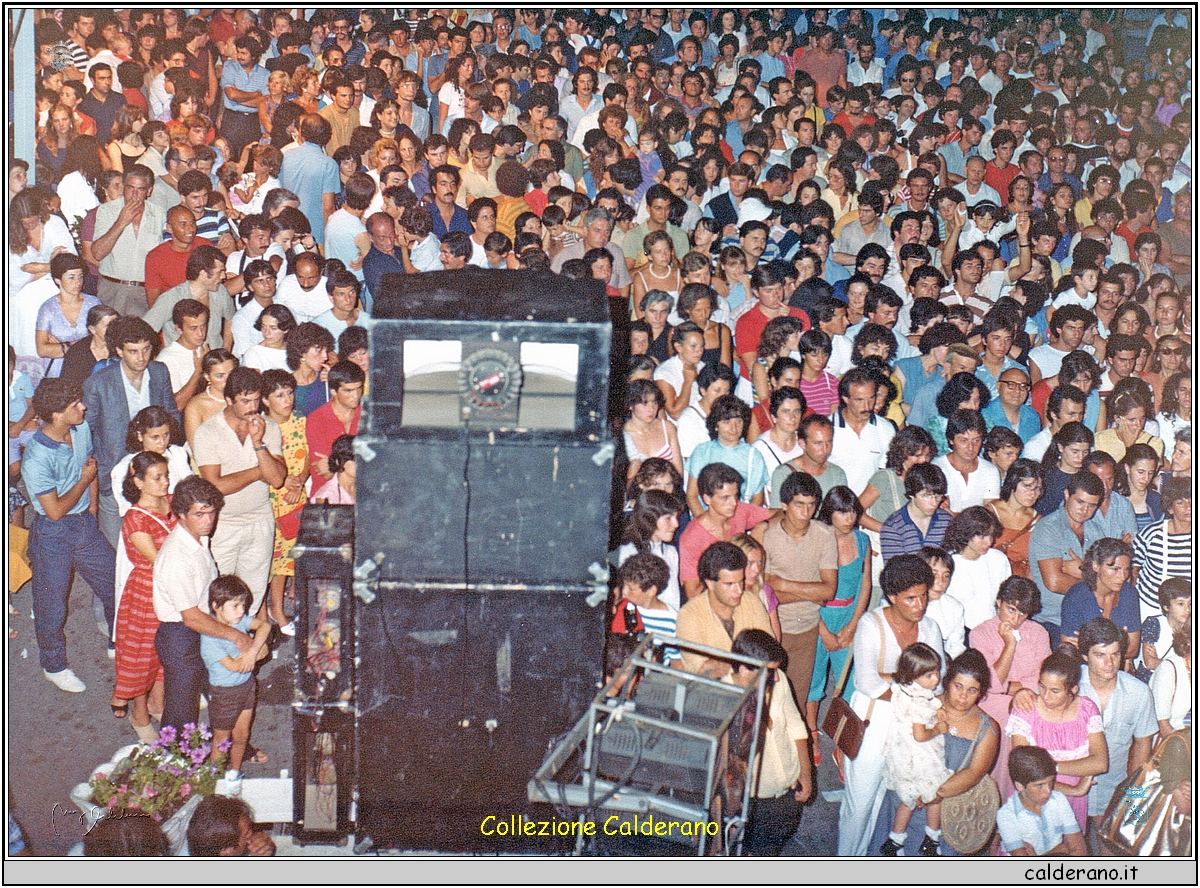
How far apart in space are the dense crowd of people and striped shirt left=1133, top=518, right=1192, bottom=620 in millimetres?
20

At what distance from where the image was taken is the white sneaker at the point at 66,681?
19.5ft

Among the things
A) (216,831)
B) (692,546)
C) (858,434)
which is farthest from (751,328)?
(216,831)

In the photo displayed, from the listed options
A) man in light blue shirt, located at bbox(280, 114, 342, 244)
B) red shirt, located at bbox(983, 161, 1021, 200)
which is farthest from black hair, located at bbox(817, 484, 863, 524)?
red shirt, located at bbox(983, 161, 1021, 200)

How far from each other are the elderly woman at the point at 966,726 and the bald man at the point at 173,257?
483 centimetres

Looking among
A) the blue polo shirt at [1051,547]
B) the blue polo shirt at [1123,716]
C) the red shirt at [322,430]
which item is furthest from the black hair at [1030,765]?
the red shirt at [322,430]

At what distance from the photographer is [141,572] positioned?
208 inches

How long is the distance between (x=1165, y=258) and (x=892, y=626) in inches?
221

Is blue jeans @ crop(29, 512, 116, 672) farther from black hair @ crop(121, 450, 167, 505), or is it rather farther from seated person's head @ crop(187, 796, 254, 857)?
seated person's head @ crop(187, 796, 254, 857)

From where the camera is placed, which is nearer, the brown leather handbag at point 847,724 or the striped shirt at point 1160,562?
the brown leather handbag at point 847,724

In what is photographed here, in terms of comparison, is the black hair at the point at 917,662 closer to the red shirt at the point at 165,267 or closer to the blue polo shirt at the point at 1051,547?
the blue polo shirt at the point at 1051,547

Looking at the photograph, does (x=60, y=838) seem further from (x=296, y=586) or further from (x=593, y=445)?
(x=593, y=445)

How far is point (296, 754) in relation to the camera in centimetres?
459

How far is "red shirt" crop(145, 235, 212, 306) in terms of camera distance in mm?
7262

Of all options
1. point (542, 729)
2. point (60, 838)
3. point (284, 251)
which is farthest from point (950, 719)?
point (284, 251)
